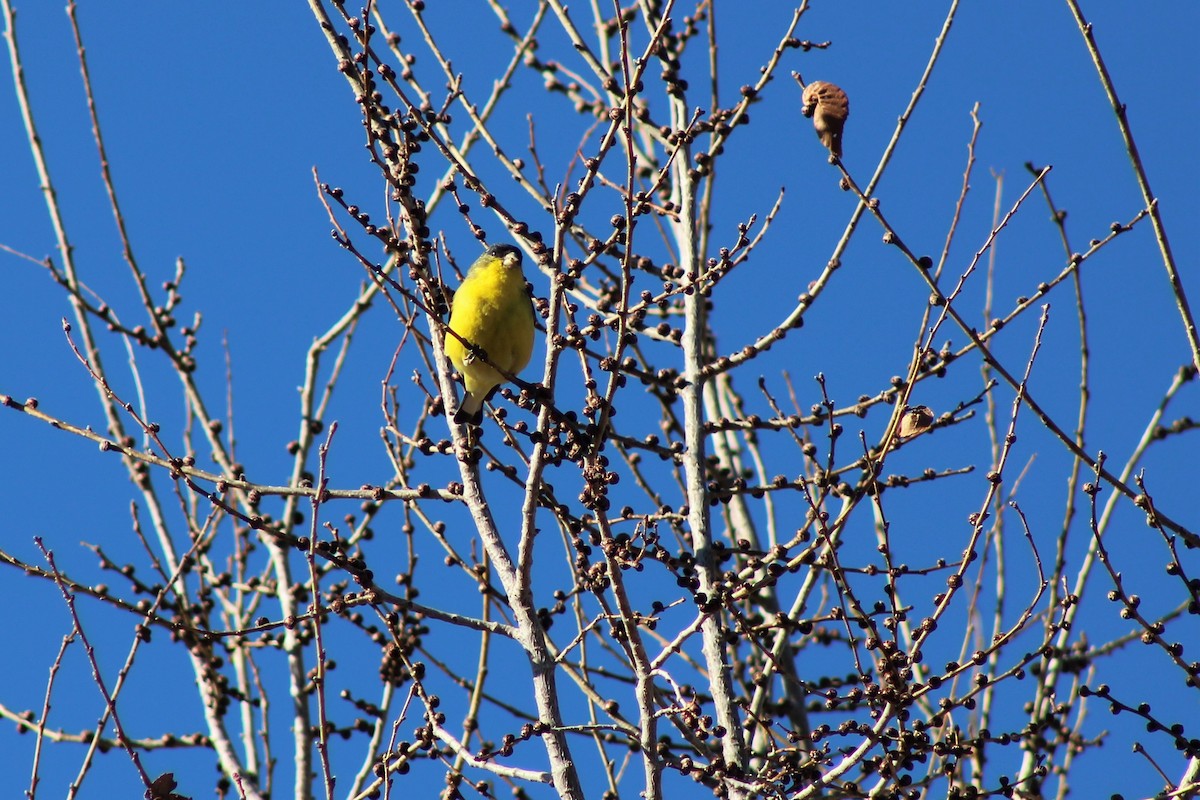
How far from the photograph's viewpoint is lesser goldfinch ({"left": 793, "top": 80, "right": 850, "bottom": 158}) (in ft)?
12.3

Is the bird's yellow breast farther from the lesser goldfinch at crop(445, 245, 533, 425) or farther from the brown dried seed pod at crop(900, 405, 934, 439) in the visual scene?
Answer: the brown dried seed pod at crop(900, 405, 934, 439)

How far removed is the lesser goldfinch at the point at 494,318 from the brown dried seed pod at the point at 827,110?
1962 mm

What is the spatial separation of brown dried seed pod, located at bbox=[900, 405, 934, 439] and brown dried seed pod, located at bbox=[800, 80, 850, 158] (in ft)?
3.00

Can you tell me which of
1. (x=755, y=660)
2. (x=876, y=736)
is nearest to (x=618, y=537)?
(x=876, y=736)

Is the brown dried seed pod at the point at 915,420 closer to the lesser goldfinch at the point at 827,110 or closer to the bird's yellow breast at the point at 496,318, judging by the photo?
the lesser goldfinch at the point at 827,110

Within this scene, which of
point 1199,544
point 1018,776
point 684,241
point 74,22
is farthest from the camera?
point 74,22

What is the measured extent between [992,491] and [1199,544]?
59cm

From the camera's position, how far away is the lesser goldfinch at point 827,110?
3.74m

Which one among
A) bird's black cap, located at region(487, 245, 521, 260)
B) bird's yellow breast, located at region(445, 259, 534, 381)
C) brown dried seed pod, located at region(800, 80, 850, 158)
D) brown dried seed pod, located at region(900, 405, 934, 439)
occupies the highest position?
bird's black cap, located at region(487, 245, 521, 260)

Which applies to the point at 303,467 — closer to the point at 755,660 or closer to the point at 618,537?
the point at 755,660

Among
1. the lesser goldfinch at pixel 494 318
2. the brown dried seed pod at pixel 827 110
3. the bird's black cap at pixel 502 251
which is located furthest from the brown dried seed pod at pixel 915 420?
the bird's black cap at pixel 502 251

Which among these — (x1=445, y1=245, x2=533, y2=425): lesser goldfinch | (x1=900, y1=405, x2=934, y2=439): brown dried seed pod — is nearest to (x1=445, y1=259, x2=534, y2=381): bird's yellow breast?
(x1=445, y1=245, x2=533, y2=425): lesser goldfinch

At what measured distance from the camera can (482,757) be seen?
3.80 metres

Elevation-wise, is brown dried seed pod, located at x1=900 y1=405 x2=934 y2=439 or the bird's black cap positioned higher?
the bird's black cap
